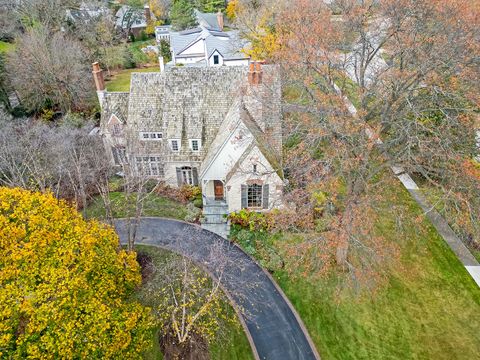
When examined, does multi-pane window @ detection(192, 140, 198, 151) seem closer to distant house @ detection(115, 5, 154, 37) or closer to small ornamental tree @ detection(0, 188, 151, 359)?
small ornamental tree @ detection(0, 188, 151, 359)

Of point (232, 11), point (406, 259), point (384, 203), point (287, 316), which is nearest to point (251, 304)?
point (287, 316)

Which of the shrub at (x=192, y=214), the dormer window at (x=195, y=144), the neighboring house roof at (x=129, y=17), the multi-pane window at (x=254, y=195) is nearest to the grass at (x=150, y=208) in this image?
the shrub at (x=192, y=214)

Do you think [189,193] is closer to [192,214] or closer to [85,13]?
[192,214]

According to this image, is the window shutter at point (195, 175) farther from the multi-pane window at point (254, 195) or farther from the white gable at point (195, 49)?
the white gable at point (195, 49)

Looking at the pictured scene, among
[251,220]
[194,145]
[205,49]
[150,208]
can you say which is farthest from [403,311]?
A: [205,49]

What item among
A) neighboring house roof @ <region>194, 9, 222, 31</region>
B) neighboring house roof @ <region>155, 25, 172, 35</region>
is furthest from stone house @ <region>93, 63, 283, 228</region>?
neighboring house roof @ <region>155, 25, 172, 35</region>
